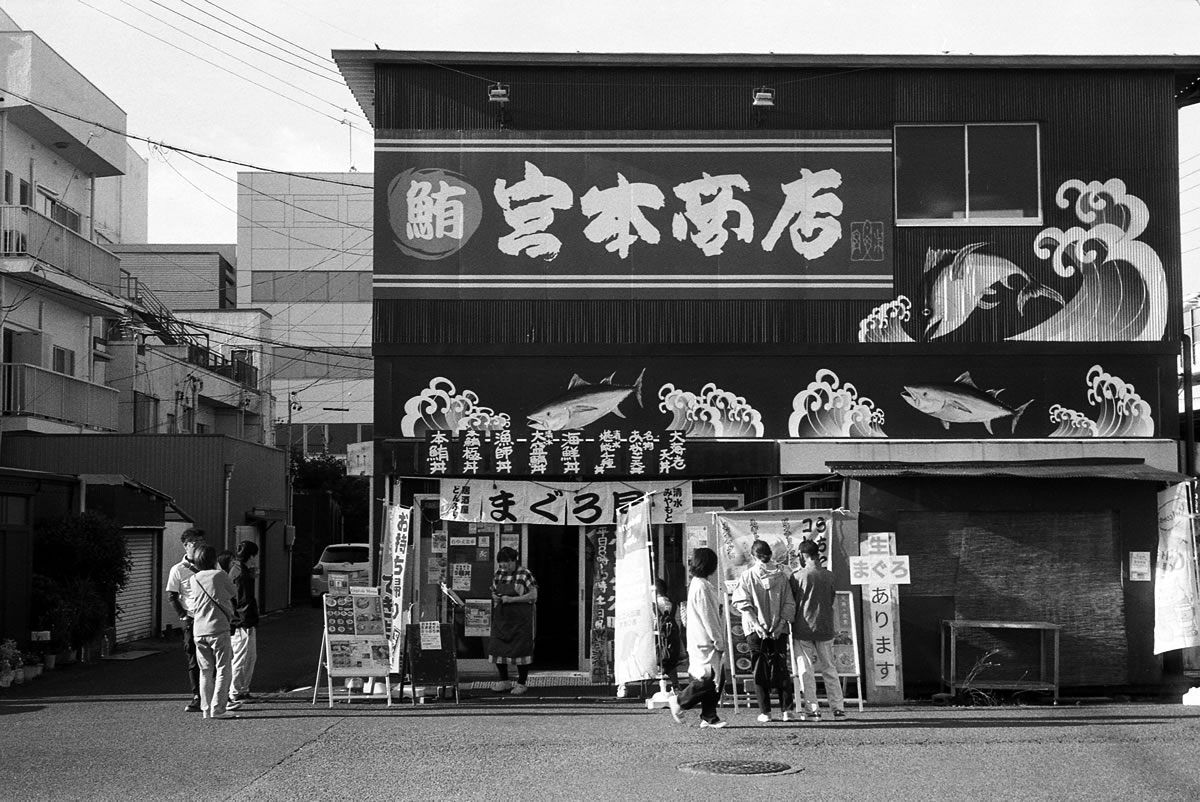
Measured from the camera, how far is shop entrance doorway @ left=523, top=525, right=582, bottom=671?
17688 millimetres

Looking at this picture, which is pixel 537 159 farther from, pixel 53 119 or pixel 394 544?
pixel 53 119

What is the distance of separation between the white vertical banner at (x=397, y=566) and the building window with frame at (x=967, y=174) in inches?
316

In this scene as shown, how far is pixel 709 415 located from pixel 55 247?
51.9 ft

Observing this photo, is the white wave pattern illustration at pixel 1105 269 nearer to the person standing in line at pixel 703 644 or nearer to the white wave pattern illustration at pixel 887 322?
the white wave pattern illustration at pixel 887 322

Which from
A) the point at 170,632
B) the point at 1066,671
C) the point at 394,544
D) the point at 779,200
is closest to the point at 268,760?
the point at 394,544

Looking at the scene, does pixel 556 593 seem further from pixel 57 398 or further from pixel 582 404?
pixel 57 398

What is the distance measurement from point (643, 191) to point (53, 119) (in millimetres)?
15009

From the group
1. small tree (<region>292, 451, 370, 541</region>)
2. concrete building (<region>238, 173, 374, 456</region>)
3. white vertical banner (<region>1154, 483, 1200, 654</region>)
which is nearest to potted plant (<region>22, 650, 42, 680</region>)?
white vertical banner (<region>1154, 483, 1200, 654</region>)

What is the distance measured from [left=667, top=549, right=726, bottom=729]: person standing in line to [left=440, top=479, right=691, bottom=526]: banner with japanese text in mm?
3503

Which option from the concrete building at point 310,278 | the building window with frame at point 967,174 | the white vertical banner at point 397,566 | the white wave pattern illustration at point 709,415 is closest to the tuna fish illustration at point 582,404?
the white wave pattern illustration at point 709,415

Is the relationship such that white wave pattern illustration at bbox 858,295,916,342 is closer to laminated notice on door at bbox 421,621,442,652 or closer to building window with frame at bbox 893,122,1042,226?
building window with frame at bbox 893,122,1042,226

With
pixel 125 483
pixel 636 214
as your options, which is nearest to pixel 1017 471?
pixel 636 214

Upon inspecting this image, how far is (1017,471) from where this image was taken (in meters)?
15.5

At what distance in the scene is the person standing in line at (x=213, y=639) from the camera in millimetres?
13719
